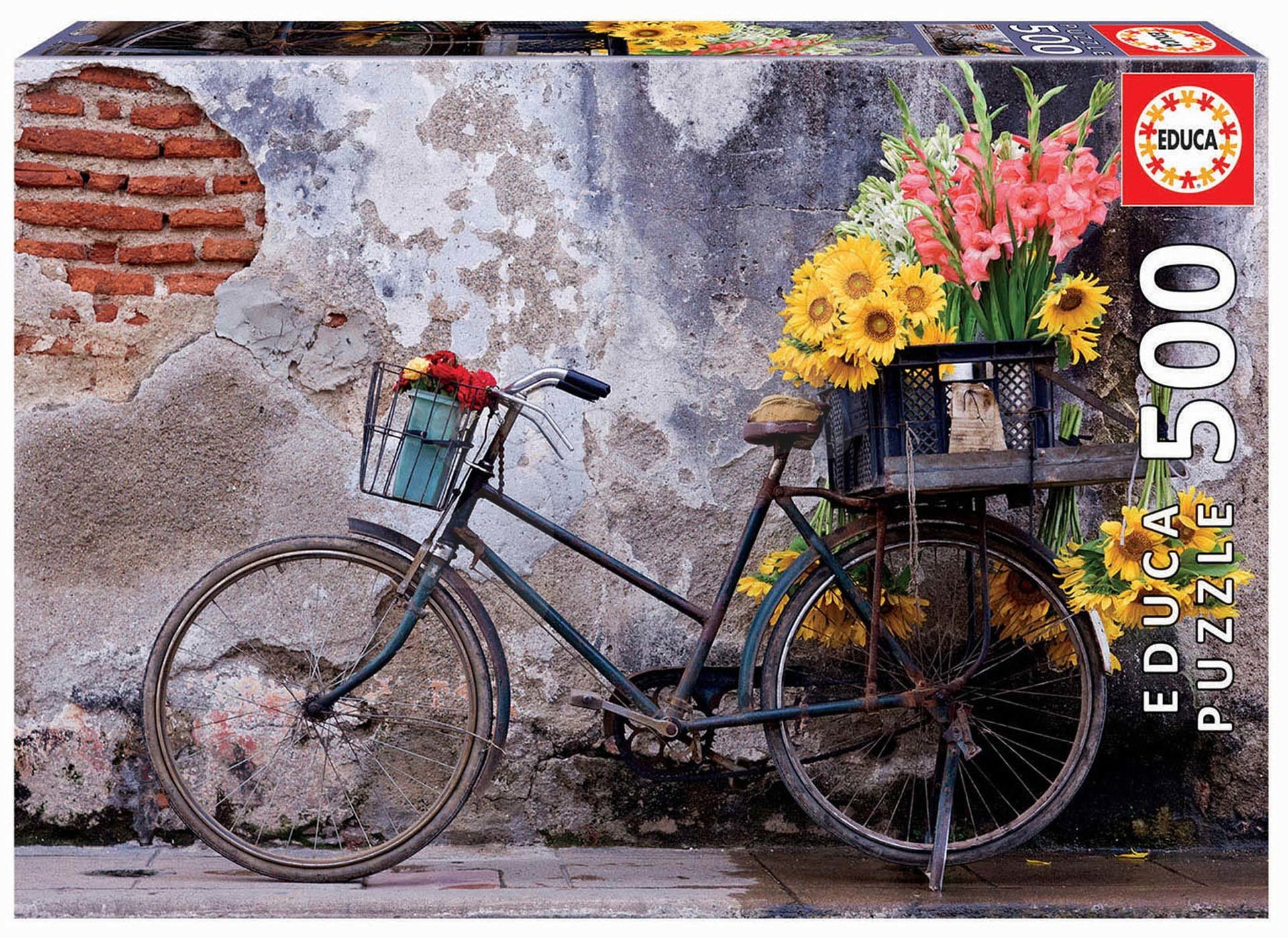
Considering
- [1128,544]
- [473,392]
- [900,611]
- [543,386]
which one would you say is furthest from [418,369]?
[1128,544]

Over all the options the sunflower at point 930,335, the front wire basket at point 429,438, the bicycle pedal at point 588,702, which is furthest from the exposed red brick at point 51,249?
the sunflower at point 930,335

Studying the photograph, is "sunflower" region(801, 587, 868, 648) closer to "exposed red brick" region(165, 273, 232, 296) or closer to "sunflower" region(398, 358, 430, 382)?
"sunflower" region(398, 358, 430, 382)

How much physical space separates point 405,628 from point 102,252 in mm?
1493

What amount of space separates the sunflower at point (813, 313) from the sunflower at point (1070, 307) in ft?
1.79

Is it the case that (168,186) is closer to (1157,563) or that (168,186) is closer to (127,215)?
(127,215)

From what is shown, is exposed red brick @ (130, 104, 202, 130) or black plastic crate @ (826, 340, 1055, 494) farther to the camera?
exposed red brick @ (130, 104, 202, 130)

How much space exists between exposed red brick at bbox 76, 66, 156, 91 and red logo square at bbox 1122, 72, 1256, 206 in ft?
9.26

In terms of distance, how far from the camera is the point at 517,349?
4152mm

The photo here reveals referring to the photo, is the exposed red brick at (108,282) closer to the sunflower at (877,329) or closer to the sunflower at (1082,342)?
the sunflower at (877,329)

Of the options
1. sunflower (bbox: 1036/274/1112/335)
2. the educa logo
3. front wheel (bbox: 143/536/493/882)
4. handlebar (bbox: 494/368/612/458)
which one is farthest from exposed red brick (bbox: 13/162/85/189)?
the educa logo

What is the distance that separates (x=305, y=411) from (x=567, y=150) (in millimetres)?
1098

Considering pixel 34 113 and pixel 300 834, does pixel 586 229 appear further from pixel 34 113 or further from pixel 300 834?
pixel 300 834

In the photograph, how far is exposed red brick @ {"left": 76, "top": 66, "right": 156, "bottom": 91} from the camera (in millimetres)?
4070

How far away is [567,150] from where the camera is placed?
13.6 feet
